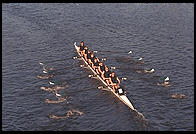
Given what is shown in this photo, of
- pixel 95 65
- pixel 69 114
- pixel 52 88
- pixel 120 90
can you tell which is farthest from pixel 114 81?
pixel 52 88

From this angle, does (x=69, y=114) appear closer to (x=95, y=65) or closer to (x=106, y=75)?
(x=106, y=75)

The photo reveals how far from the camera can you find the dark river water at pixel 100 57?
177ft

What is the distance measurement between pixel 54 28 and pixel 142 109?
1705 inches

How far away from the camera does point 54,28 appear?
301ft

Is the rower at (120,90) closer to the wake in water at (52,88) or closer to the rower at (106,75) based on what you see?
the rower at (106,75)

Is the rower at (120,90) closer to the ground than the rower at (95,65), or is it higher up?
closer to the ground

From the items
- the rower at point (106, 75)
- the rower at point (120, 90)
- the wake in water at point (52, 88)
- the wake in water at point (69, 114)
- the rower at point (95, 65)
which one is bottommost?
the wake in water at point (69, 114)

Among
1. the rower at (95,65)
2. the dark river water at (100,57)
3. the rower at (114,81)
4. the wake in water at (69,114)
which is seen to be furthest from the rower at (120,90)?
the rower at (95,65)

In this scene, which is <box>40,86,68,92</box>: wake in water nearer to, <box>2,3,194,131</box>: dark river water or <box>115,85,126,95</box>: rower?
<box>2,3,194,131</box>: dark river water

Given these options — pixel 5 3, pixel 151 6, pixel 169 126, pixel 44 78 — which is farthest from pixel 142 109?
pixel 5 3

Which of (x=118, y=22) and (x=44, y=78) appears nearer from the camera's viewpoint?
(x=44, y=78)

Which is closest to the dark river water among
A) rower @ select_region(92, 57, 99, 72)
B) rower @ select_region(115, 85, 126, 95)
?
rower @ select_region(115, 85, 126, 95)

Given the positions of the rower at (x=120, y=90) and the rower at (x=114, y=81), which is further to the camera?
the rower at (x=114, y=81)

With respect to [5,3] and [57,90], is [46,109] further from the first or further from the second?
[5,3]
